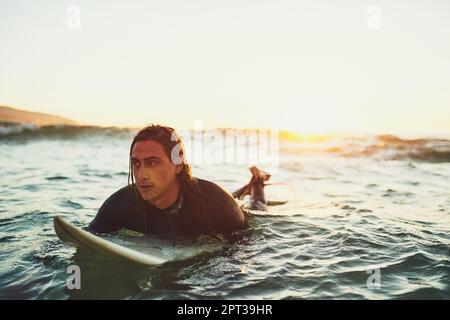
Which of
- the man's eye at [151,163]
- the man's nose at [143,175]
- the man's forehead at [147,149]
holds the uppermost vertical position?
the man's forehead at [147,149]

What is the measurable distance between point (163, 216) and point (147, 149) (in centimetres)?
93

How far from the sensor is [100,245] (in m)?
4.42

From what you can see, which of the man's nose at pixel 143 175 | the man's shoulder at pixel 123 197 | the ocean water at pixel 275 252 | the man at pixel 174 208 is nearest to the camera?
the ocean water at pixel 275 252

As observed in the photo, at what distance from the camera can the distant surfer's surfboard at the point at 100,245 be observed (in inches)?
174

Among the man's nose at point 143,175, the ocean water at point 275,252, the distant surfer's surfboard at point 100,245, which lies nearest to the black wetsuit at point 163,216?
the ocean water at point 275,252

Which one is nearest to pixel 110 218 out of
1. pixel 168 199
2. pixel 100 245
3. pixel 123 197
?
pixel 123 197

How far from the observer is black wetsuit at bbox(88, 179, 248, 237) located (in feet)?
17.3

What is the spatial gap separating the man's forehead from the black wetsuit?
64cm

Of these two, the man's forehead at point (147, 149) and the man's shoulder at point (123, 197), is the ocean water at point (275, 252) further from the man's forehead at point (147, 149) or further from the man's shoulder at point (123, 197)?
the man's forehead at point (147, 149)

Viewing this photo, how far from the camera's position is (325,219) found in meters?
7.19

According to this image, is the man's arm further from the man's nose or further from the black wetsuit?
the man's nose
